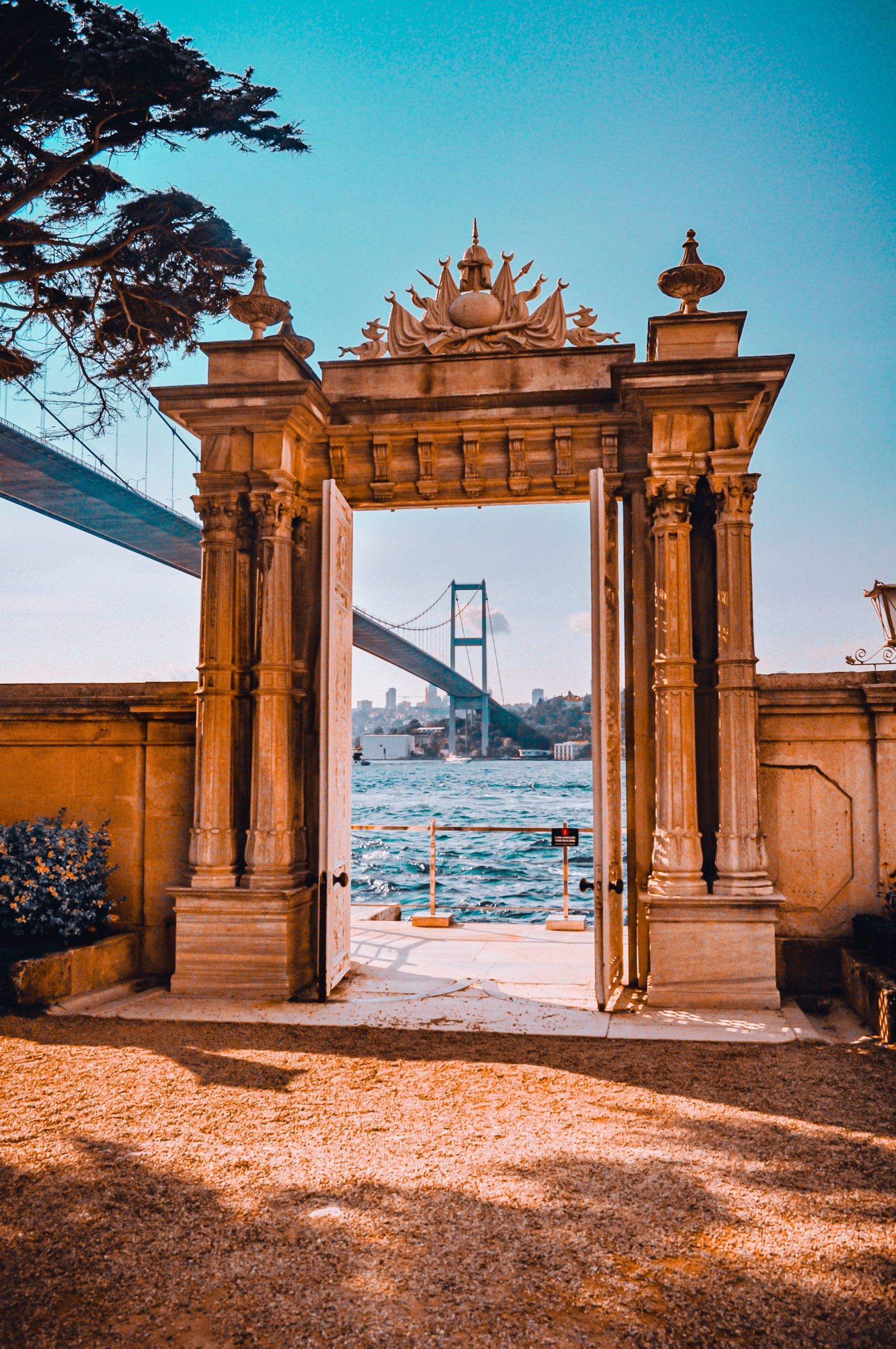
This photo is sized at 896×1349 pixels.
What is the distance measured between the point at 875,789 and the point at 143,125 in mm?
5685

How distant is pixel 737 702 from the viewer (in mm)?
5145

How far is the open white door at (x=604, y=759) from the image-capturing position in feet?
16.1

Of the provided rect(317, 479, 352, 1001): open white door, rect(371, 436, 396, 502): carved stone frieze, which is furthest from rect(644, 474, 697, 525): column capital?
rect(317, 479, 352, 1001): open white door

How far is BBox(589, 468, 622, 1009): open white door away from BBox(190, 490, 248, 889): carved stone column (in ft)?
6.85

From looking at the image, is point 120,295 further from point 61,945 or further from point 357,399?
point 61,945

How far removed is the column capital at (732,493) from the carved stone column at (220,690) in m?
2.78

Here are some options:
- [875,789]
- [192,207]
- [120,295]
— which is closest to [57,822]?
[120,295]

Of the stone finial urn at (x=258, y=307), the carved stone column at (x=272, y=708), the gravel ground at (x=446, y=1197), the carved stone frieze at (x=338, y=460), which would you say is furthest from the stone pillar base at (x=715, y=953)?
the stone finial urn at (x=258, y=307)

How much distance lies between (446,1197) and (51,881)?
11.1 ft

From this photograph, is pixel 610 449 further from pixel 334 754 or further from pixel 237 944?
pixel 237 944

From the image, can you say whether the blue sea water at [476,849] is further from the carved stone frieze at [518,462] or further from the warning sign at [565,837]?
the carved stone frieze at [518,462]

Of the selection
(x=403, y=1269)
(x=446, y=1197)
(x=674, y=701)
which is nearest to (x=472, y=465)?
(x=674, y=701)

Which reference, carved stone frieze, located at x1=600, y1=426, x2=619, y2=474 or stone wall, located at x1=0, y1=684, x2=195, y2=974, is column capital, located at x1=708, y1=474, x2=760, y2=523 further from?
stone wall, located at x1=0, y1=684, x2=195, y2=974

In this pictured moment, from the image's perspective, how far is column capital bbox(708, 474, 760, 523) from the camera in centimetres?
526
